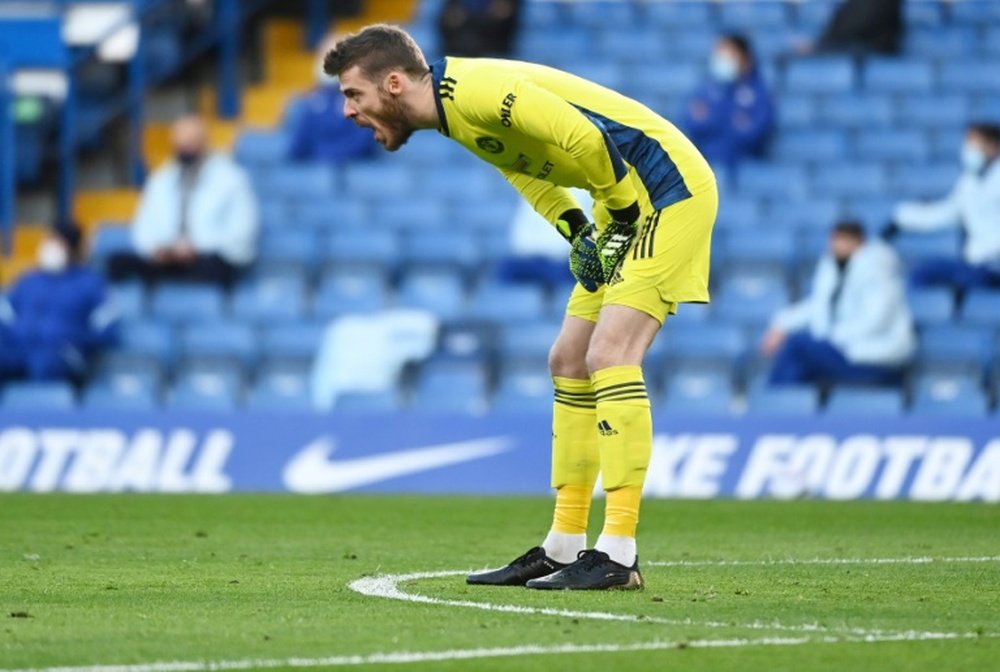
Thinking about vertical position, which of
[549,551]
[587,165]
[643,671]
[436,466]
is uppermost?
[587,165]

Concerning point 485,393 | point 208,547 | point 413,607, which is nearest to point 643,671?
point 413,607

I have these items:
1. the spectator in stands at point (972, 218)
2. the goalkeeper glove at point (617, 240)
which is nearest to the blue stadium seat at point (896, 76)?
the spectator in stands at point (972, 218)

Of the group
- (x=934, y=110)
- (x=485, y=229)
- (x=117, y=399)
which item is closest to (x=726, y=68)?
(x=934, y=110)

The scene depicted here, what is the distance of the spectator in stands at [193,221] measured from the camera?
52.7 ft

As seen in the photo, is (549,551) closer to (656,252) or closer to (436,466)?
(656,252)

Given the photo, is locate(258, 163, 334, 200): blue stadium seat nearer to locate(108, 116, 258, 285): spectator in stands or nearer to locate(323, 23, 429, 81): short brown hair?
locate(108, 116, 258, 285): spectator in stands

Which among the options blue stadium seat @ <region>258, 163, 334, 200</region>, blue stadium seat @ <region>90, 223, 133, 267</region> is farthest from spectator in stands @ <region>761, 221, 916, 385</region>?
blue stadium seat @ <region>90, 223, 133, 267</region>

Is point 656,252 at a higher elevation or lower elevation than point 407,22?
higher

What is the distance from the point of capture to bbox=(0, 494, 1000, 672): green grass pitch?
16.2ft

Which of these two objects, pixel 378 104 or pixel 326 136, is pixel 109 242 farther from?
pixel 378 104

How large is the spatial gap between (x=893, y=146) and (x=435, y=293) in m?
4.07

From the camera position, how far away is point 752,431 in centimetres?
1334

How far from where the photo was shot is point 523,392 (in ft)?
48.3

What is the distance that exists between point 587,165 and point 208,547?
3128 mm
